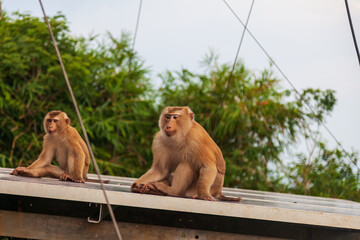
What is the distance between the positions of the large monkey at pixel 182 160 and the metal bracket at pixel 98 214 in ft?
0.61

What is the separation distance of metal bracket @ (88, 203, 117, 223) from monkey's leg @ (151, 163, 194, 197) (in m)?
0.33

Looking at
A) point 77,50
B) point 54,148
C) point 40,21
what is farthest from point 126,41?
point 54,148

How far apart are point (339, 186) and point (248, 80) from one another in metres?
1.88

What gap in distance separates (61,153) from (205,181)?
102 centimetres

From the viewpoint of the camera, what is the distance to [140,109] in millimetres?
6359

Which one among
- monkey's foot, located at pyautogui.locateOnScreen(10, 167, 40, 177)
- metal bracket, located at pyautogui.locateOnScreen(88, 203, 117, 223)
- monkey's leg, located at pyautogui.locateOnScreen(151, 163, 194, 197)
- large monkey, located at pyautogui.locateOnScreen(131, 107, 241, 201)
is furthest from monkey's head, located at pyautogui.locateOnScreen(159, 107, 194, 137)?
monkey's foot, located at pyautogui.locateOnScreen(10, 167, 40, 177)

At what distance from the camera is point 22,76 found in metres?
6.18

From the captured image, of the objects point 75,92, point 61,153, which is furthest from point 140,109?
point 61,153

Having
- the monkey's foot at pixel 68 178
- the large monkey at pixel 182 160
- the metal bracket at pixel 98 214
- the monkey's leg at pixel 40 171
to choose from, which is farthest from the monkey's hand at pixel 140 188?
the monkey's leg at pixel 40 171

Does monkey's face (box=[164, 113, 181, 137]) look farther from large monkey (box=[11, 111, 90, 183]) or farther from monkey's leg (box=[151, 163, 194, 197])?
large monkey (box=[11, 111, 90, 183])

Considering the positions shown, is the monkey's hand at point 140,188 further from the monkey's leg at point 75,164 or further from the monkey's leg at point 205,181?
the monkey's leg at point 75,164

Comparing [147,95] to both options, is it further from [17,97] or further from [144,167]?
[17,97]

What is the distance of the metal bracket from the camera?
2.42 m

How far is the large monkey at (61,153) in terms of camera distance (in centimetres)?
280
